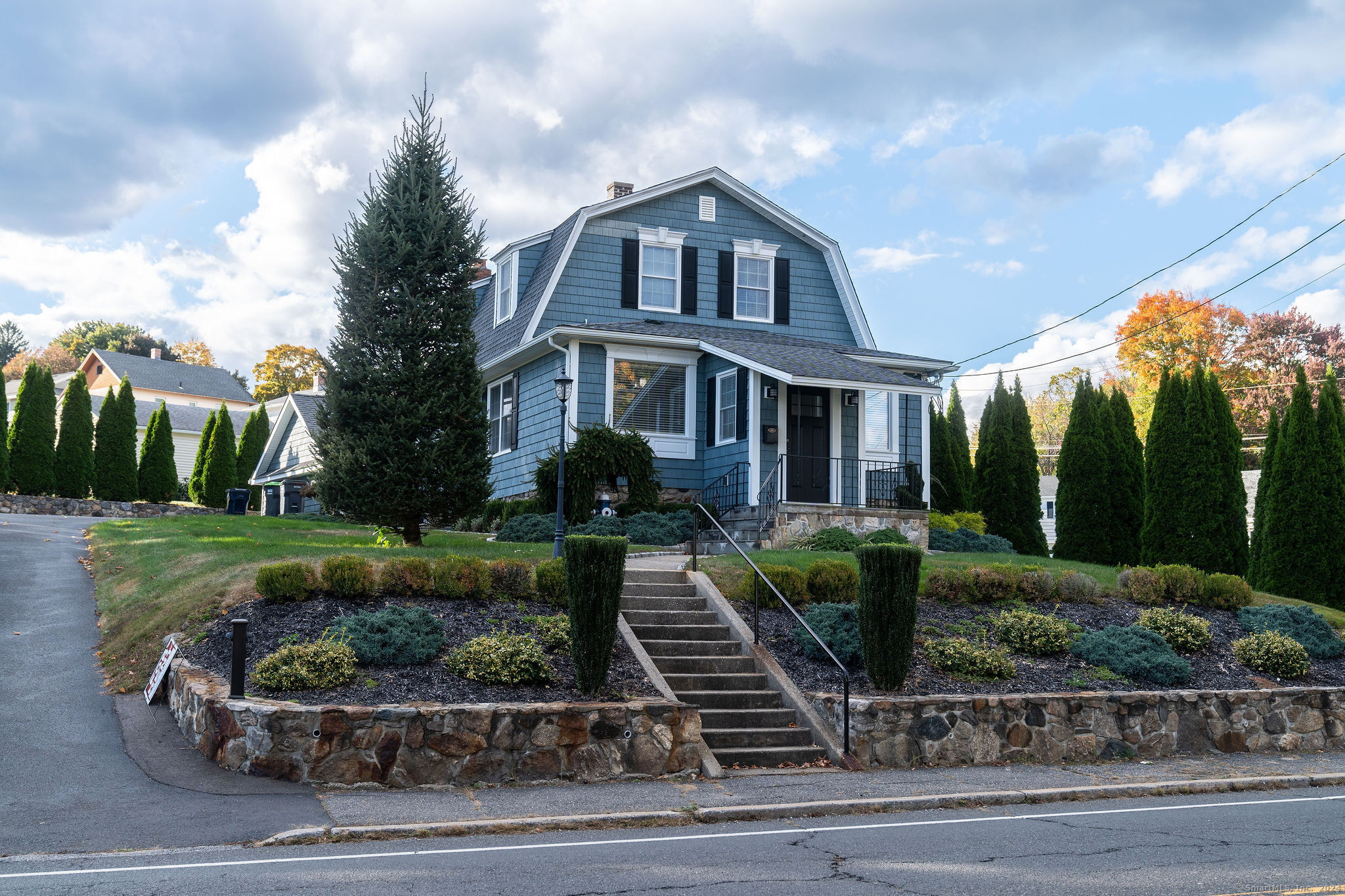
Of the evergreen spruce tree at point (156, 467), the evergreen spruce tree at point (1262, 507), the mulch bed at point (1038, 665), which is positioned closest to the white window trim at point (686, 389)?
the mulch bed at point (1038, 665)

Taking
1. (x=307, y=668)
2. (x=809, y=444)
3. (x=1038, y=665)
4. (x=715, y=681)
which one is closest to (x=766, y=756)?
(x=715, y=681)

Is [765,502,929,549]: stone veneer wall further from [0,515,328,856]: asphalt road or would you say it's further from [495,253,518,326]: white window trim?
[0,515,328,856]: asphalt road

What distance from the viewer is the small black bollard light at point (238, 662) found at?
7910 mm

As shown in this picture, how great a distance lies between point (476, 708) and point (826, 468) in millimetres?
12343

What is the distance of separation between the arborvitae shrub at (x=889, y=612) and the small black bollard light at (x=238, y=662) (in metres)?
5.54

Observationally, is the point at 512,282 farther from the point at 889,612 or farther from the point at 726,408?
the point at 889,612

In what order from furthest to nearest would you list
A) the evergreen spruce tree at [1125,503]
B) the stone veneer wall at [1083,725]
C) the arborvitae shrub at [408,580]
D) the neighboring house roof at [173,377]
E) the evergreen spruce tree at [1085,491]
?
the neighboring house roof at [173,377]
the evergreen spruce tree at [1125,503]
the evergreen spruce tree at [1085,491]
the arborvitae shrub at [408,580]
the stone veneer wall at [1083,725]

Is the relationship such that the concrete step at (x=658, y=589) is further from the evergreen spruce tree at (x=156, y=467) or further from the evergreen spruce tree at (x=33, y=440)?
the evergreen spruce tree at (x=156, y=467)

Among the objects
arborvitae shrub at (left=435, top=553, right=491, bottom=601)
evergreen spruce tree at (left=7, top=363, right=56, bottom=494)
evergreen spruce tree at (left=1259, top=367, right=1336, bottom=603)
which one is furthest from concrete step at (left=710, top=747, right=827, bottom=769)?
evergreen spruce tree at (left=7, top=363, right=56, bottom=494)

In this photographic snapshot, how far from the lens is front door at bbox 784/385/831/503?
62.4 ft

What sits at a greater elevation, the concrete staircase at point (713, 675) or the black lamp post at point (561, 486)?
the black lamp post at point (561, 486)

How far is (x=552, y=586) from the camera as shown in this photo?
1066 centimetres

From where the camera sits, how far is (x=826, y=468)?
63.7 feet

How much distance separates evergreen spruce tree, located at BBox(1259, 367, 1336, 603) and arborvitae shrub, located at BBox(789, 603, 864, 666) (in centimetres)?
953
